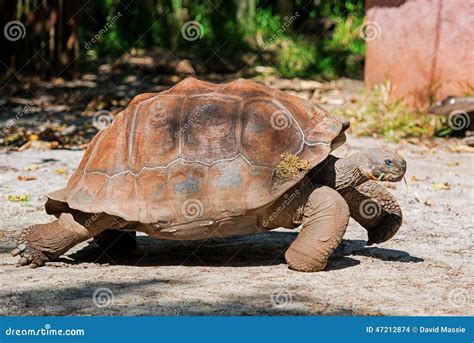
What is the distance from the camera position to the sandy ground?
5.49 metres

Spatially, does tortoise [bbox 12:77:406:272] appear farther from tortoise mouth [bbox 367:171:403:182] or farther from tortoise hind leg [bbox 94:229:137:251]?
tortoise hind leg [bbox 94:229:137:251]

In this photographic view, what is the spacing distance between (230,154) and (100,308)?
4.86ft

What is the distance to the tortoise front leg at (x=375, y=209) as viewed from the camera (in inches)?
275

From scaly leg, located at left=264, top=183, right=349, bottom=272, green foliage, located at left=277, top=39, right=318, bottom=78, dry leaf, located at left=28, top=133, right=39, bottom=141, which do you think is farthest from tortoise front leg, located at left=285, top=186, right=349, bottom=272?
green foliage, located at left=277, top=39, right=318, bottom=78

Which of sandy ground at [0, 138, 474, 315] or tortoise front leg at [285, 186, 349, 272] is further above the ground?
tortoise front leg at [285, 186, 349, 272]

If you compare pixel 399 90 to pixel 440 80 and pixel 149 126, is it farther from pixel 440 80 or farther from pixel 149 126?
pixel 149 126

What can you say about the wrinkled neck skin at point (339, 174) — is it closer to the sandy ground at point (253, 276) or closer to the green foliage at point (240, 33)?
the sandy ground at point (253, 276)

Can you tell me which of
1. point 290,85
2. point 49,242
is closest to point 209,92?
point 49,242

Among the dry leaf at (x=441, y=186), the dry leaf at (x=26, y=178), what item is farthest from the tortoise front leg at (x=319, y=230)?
the dry leaf at (x=26, y=178)

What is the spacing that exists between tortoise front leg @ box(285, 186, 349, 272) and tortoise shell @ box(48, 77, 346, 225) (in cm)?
29

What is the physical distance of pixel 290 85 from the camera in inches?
616

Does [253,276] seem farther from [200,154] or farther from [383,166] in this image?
[383,166]

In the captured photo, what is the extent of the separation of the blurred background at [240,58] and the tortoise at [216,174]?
5164mm

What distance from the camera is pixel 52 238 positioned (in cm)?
663
